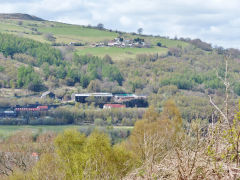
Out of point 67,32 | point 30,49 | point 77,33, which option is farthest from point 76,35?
point 30,49

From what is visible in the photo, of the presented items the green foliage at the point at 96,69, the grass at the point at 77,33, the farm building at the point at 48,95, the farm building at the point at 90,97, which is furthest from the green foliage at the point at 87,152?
the grass at the point at 77,33

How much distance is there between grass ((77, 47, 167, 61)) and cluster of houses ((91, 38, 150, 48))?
6.44 ft

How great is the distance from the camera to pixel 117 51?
311 feet

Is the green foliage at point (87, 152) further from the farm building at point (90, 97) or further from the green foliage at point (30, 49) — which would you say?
the green foliage at point (30, 49)

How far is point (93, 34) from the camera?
342ft

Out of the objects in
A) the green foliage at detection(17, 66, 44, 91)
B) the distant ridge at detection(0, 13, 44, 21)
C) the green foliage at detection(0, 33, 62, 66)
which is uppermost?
the distant ridge at detection(0, 13, 44, 21)

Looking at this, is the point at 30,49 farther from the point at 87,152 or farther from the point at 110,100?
the point at 87,152

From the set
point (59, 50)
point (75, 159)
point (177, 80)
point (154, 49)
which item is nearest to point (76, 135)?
point (75, 159)

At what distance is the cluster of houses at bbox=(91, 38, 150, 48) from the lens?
97.6 metres

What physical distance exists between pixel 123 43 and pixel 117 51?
532 cm

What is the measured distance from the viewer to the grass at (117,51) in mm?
92956

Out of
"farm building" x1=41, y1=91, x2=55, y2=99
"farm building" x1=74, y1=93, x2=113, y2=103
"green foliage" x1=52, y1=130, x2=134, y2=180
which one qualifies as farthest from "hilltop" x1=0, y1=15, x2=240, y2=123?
"green foliage" x1=52, y1=130, x2=134, y2=180

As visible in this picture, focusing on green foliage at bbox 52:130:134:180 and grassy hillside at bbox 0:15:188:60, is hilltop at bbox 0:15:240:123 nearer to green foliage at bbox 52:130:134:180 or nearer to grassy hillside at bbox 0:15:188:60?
grassy hillside at bbox 0:15:188:60

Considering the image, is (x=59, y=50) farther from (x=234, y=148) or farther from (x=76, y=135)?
(x=234, y=148)
